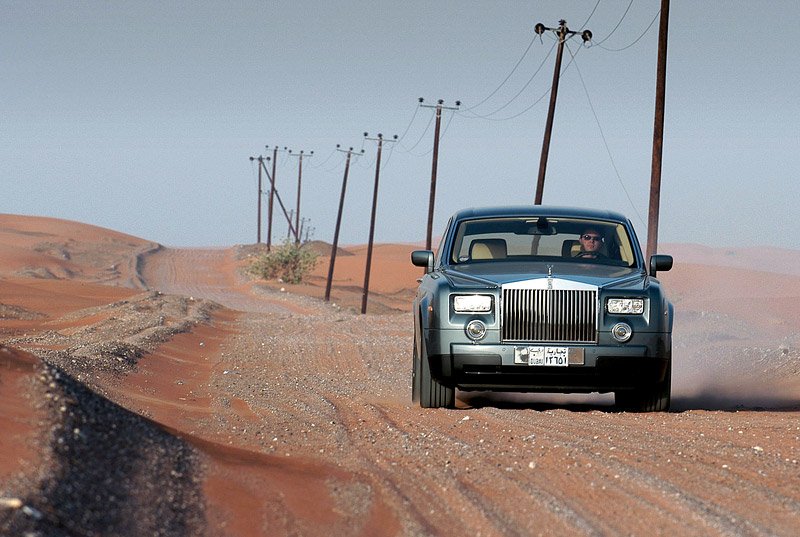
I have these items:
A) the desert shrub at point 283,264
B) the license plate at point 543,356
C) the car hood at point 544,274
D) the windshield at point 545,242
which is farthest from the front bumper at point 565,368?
the desert shrub at point 283,264

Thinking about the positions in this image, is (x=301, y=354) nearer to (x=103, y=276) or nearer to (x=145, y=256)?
(x=103, y=276)

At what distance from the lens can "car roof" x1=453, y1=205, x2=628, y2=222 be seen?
12438 millimetres

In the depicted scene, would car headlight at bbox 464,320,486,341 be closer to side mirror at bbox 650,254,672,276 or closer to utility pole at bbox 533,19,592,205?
side mirror at bbox 650,254,672,276

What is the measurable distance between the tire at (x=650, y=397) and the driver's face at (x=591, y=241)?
4.62 feet

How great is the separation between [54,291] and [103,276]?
33.6 meters

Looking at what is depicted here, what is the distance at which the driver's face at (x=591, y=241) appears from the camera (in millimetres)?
12148

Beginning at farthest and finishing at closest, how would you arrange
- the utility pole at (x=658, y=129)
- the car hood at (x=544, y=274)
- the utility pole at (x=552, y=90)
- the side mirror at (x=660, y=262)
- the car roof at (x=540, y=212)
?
the utility pole at (x=552, y=90), the utility pole at (x=658, y=129), the car roof at (x=540, y=212), the side mirror at (x=660, y=262), the car hood at (x=544, y=274)

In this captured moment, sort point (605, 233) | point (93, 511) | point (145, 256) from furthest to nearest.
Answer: point (145, 256) < point (605, 233) < point (93, 511)

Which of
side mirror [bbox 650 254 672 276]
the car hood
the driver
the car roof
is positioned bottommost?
the car hood

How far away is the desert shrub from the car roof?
61094 millimetres

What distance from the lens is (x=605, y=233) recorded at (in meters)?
12.4

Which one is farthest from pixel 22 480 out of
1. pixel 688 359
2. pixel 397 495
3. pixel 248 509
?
pixel 688 359

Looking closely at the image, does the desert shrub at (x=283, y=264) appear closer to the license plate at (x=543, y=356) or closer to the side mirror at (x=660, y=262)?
the side mirror at (x=660, y=262)

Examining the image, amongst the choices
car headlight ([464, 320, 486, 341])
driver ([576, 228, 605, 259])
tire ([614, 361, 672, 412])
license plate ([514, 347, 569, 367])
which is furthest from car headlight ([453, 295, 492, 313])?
driver ([576, 228, 605, 259])
